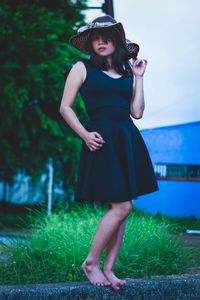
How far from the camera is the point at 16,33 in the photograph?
8438mm

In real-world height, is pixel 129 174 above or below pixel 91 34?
below

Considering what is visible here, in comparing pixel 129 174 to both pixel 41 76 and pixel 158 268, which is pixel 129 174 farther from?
pixel 41 76

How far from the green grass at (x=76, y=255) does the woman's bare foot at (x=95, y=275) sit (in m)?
0.35

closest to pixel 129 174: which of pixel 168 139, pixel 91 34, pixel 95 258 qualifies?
pixel 95 258

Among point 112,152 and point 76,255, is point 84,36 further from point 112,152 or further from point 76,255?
point 76,255

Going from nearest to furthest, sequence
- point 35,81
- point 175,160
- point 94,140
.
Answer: point 94,140 < point 175,160 < point 35,81

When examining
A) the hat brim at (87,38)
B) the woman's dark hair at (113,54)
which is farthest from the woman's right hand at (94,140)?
the hat brim at (87,38)

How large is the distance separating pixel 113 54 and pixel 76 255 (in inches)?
56.9

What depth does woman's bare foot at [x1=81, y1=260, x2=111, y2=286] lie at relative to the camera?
10.3 feet

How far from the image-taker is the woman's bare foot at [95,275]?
3129 mm

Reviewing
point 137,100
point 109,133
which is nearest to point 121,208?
point 109,133

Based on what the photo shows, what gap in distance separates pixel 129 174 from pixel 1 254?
1785 millimetres

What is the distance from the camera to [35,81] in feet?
28.4

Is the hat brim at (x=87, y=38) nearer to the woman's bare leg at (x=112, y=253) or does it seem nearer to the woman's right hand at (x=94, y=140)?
the woman's right hand at (x=94, y=140)
